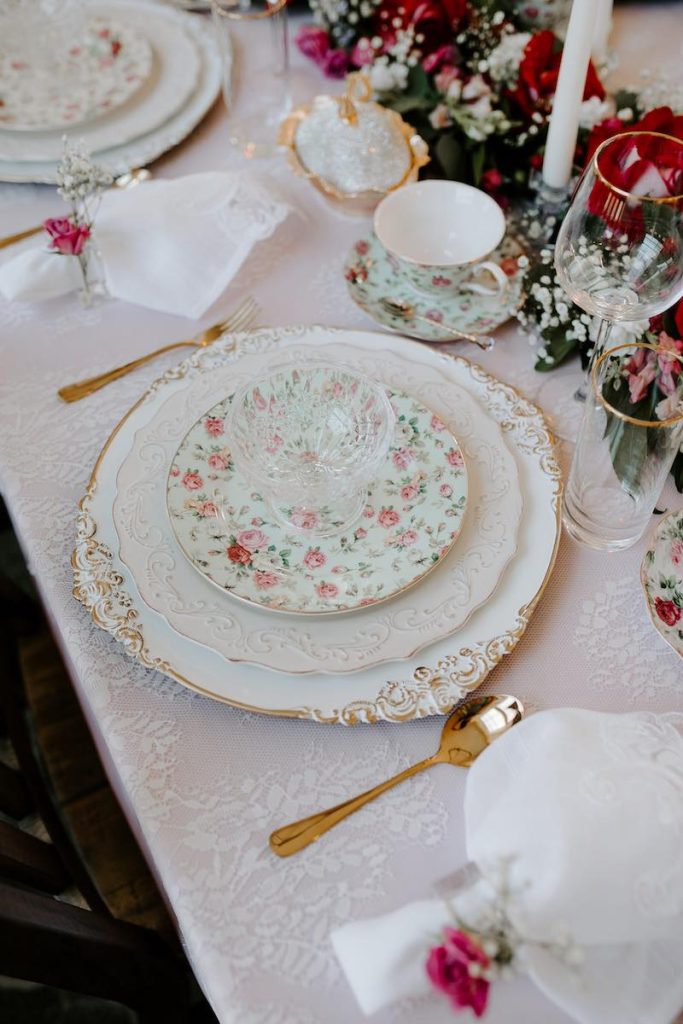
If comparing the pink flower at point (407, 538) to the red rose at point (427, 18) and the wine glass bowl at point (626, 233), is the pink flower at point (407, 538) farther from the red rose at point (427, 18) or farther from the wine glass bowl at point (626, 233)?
the red rose at point (427, 18)

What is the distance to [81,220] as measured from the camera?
1.02 metres

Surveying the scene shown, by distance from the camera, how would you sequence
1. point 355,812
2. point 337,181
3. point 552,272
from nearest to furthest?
1. point 355,812
2. point 552,272
3. point 337,181

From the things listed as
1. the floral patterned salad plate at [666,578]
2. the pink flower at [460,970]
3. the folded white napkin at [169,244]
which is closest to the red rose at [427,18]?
the folded white napkin at [169,244]

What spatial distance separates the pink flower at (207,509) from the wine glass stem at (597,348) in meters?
0.36

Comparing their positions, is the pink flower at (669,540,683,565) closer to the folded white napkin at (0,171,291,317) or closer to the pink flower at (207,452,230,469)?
the pink flower at (207,452,230,469)

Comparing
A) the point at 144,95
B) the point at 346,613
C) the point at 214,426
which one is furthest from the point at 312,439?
the point at 144,95

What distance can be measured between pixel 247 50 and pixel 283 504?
0.87m

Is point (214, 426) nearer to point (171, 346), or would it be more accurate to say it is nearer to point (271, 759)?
point (171, 346)

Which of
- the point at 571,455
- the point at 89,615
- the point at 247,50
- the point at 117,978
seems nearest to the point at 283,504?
the point at 89,615

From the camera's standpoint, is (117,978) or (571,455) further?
(571,455)

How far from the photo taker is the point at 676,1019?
1.85 feet

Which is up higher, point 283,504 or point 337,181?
point 337,181

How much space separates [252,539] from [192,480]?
0.08 metres

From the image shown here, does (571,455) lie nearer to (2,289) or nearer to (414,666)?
(414,666)
